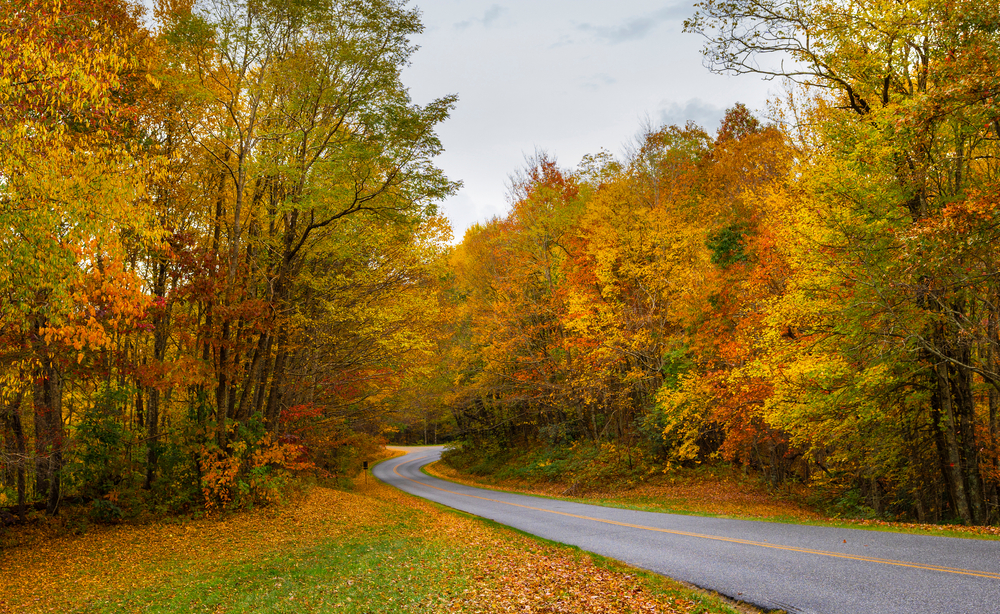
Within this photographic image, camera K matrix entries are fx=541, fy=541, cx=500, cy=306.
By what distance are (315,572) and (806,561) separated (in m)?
6.92

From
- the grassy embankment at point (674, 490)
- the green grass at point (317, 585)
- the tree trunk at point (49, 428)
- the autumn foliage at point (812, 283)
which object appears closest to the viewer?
the green grass at point (317, 585)

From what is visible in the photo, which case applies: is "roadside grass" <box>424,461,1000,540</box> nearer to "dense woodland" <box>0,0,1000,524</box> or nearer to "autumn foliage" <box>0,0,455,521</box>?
"dense woodland" <box>0,0,1000,524</box>

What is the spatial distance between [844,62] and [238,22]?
47.4 ft

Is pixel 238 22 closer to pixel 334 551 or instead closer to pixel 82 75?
pixel 82 75

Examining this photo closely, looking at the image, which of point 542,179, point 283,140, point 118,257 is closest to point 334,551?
point 118,257

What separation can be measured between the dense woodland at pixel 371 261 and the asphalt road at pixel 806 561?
4356mm

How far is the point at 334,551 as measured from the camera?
993cm

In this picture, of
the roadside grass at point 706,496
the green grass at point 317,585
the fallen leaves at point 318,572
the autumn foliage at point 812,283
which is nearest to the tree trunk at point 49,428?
the fallen leaves at point 318,572

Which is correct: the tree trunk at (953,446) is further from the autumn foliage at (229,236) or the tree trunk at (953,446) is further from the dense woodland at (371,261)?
the autumn foliage at (229,236)

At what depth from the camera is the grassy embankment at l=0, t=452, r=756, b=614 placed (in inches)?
249

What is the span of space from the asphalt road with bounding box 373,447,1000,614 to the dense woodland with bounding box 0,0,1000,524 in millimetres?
4356

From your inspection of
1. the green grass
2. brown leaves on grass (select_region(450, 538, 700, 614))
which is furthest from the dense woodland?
brown leaves on grass (select_region(450, 538, 700, 614))

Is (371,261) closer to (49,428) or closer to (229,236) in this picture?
(229,236)

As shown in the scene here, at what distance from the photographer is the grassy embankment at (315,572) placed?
20.7 ft
